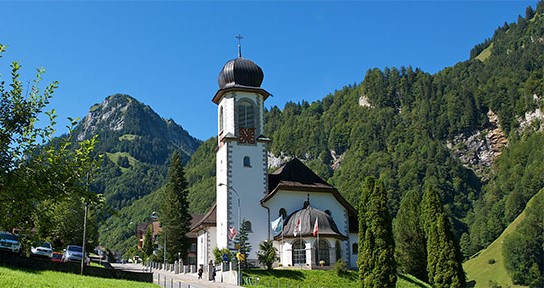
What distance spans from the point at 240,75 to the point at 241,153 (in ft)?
23.9

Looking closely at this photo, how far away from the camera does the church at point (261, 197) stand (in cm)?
4862

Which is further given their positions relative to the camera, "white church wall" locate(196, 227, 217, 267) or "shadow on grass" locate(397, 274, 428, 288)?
"white church wall" locate(196, 227, 217, 267)

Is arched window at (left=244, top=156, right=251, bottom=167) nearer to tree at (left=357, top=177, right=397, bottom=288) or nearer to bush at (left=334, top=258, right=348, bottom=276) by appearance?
bush at (left=334, top=258, right=348, bottom=276)

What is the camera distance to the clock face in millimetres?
53000

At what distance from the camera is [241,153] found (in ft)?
172

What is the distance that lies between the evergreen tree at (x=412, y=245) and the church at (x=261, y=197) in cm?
698

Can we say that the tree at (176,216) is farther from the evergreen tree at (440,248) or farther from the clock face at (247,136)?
the evergreen tree at (440,248)

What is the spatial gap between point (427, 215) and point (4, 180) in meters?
40.8

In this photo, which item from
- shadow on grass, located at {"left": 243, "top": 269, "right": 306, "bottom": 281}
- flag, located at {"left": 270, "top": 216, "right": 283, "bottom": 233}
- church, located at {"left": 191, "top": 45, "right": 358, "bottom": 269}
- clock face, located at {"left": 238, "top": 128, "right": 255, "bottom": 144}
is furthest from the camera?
clock face, located at {"left": 238, "top": 128, "right": 255, "bottom": 144}

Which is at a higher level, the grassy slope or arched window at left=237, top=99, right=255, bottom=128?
arched window at left=237, top=99, right=255, bottom=128

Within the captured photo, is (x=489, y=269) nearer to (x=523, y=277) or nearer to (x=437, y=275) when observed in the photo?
(x=523, y=277)

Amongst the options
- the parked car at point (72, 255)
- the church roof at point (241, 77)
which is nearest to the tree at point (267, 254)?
the parked car at point (72, 255)

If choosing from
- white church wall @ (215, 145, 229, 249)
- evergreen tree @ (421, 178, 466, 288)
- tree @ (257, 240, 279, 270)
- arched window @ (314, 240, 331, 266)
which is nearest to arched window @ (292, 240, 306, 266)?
arched window @ (314, 240, 331, 266)

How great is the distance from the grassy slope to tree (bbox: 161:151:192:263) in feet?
272
